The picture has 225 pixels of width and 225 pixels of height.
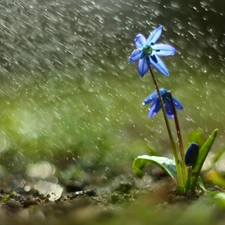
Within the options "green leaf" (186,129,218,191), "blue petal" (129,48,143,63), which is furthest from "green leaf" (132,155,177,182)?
"blue petal" (129,48,143,63)

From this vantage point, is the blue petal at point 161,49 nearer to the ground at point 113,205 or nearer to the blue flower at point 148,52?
the blue flower at point 148,52

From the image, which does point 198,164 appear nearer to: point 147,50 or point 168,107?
point 168,107

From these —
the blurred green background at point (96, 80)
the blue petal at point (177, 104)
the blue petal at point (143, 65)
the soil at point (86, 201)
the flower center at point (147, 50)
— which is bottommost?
the blurred green background at point (96, 80)

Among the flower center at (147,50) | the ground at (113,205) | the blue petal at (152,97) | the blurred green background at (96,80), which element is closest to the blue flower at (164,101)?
the blue petal at (152,97)

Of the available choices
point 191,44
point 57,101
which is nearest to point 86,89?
point 57,101

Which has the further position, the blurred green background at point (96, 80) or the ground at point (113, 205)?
the blurred green background at point (96, 80)

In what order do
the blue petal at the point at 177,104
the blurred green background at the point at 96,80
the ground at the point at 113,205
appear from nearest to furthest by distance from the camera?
the ground at the point at 113,205
the blue petal at the point at 177,104
the blurred green background at the point at 96,80

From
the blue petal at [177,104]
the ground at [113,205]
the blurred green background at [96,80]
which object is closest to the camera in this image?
the ground at [113,205]

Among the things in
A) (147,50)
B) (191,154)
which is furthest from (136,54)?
(191,154)
